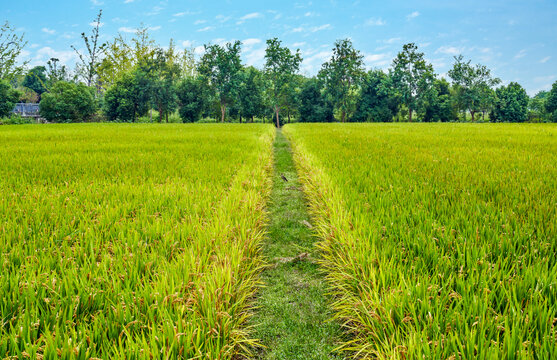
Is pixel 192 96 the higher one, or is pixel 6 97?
pixel 192 96

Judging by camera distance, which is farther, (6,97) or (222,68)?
(222,68)

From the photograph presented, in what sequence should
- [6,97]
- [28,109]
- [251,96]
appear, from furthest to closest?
[28,109], [251,96], [6,97]

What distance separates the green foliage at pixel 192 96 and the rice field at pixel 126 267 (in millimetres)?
42004

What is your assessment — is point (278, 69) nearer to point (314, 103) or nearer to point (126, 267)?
point (314, 103)

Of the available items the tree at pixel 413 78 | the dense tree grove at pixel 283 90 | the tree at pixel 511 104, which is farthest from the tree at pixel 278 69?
the tree at pixel 511 104

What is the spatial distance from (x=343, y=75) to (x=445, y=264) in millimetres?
50279

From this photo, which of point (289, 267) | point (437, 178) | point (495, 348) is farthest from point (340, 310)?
point (437, 178)

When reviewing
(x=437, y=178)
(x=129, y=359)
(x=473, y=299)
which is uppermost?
(x=437, y=178)

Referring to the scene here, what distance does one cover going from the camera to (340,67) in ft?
154

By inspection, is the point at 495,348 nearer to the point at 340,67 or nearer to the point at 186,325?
the point at 186,325

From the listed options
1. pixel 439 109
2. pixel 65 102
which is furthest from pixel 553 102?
pixel 65 102

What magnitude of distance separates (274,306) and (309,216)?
→ 2.07 metres

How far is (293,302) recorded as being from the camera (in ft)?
6.97

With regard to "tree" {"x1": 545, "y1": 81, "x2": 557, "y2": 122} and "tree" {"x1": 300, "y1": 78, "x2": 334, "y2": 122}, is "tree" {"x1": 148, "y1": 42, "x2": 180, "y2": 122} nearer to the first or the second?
"tree" {"x1": 300, "y1": 78, "x2": 334, "y2": 122}
